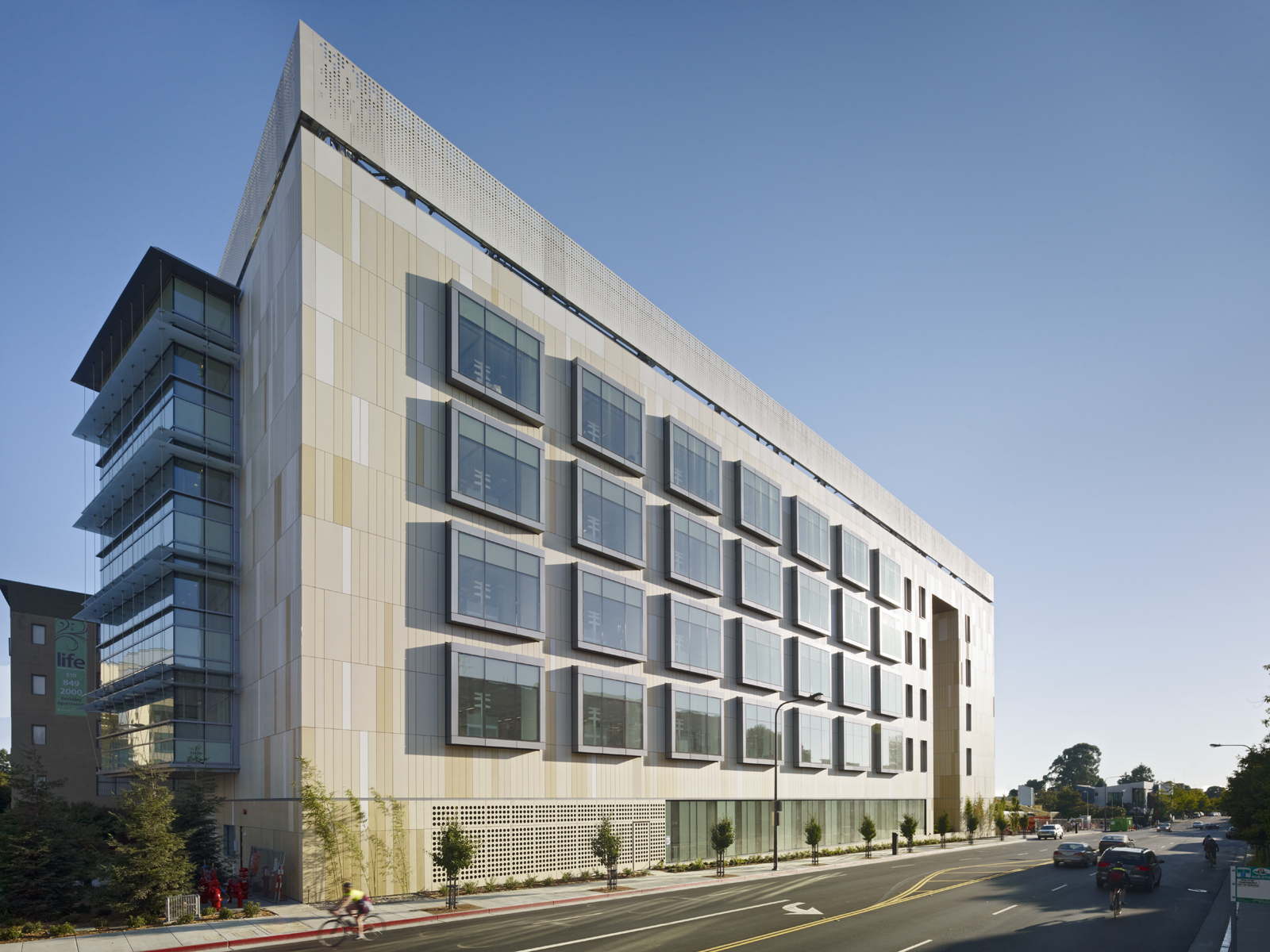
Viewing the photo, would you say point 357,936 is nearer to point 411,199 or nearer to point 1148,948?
point 1148,948

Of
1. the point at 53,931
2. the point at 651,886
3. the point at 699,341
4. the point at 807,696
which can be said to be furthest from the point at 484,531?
the point at 807,696

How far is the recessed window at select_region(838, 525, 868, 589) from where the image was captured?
7081 centimetres

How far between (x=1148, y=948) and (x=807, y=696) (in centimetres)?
3733

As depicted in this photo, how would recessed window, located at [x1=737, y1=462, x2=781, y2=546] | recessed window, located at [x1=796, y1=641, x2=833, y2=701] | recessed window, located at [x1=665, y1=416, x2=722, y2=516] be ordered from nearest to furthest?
recessed window, located at [x1=665, y1=416, x2=722, y2=516], recessed window, located at [x1=737, y1=462, x2=781, y2=546], recessed window, located at [x1=796, y1=641, x2=833, y2=701]

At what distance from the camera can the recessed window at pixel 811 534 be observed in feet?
209

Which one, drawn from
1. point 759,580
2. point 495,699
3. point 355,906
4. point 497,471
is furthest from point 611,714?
point 355,906

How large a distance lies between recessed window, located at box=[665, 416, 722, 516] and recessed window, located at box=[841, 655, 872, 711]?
22115 millimetres

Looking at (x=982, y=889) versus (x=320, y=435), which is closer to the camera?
(x=320, y=435)

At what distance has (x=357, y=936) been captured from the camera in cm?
2238

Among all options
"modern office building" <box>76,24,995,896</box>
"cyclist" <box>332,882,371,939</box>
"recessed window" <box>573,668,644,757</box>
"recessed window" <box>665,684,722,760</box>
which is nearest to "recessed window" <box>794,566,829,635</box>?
"modern office building" <box>76,24,995,896</box>

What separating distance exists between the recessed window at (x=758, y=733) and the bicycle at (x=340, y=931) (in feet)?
107

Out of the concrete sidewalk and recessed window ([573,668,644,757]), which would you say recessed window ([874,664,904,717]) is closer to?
the concrete sidewalk

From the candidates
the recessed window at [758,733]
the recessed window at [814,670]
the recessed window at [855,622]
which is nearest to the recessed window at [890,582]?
the recessed window at [855,622]

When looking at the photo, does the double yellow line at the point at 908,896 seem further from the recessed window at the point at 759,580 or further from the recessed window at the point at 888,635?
the recessed window at the point at 888,635
